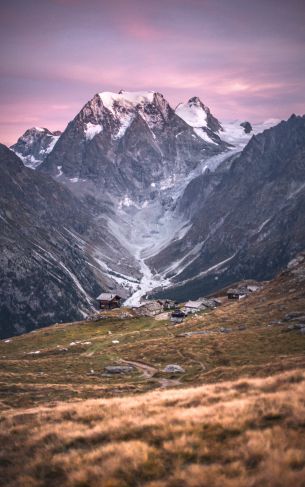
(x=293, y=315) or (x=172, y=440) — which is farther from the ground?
(x=172, y=440)

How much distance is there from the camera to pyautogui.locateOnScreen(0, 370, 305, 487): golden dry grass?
509 inches

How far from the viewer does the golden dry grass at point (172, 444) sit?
12.9 metres

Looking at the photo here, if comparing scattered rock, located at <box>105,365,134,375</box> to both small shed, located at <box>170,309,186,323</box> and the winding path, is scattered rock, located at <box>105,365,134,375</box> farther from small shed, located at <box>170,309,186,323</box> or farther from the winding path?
small shed, located at <box>170,309,186,323</box>

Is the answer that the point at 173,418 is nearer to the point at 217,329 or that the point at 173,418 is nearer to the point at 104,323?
the point at 217,329

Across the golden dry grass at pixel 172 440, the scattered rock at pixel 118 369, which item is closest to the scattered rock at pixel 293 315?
the scattered rock at pixel 118 369

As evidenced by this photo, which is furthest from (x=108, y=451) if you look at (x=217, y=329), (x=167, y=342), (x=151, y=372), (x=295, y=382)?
(x=217, y=329)

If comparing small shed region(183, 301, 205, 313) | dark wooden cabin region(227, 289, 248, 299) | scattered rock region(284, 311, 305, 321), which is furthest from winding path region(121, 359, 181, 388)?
dark wooden cabin region(227, 289, 248, 299)

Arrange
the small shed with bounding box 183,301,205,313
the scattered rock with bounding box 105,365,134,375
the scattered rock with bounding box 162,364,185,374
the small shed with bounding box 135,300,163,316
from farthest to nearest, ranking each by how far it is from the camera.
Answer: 1. the small shed with bounding box 135,300,163,316
2. the small shed with bounding box 183,301,205,313
3. the scattered rock with bounding box 105,365,134,375
4. the scattered rock with bounding box 162,364,185,374

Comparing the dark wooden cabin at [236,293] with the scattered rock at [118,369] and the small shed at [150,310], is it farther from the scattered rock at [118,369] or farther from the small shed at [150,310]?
the scattered rock at [118,369]

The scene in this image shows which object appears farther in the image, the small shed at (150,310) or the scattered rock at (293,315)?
the small shed at (150,310)

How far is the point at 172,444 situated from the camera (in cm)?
1520

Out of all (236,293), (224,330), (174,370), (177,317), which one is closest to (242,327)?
(224,330)

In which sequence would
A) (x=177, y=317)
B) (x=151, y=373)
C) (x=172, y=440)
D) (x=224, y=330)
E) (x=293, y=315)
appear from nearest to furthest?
(x=172, y=440)
(x=151, y=373)
(x=293, y=315)
(x=224, y=330)
(x=177, y=317)

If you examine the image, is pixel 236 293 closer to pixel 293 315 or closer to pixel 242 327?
pixel 242 327
